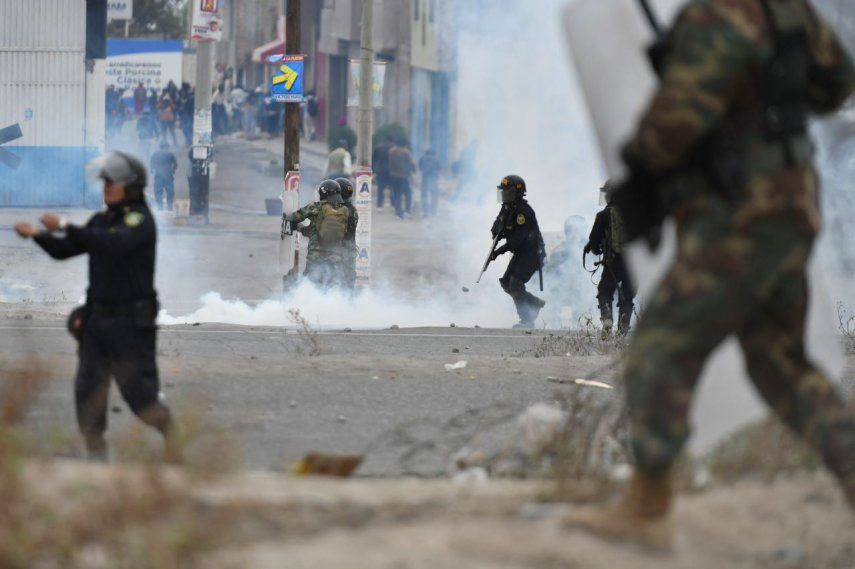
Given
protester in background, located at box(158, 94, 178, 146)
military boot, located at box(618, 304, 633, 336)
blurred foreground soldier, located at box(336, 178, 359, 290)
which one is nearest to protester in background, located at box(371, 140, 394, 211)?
protester in background, located at box(158, 94, 178, 146)

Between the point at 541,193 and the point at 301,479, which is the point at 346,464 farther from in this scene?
the point at 541,193

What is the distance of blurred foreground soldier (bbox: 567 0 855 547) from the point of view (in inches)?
170

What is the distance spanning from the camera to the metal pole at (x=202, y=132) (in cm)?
2637

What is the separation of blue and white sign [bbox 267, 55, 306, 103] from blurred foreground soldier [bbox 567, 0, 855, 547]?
571 inches

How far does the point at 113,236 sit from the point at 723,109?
285cm

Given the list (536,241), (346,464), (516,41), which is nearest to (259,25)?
(516,41)

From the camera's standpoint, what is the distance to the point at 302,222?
15859mm

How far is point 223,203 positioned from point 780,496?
2861 centimetres

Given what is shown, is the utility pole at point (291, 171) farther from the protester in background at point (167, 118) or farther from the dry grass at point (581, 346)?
the protester in background at point (167, 118)

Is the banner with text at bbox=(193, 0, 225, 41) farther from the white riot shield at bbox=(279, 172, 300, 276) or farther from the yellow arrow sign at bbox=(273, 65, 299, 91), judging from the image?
the white riot shield at bbox=(279, 172, 300, 276)

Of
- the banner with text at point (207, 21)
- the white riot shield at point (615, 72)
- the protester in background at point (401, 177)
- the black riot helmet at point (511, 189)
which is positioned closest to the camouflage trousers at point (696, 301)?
the white riot shield at point (615, 72)

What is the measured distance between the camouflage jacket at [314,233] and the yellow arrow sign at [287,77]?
3.33m

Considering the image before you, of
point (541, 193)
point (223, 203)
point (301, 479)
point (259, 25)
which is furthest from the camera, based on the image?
point (259, 25)

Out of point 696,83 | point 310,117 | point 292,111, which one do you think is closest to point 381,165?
point 292,111
